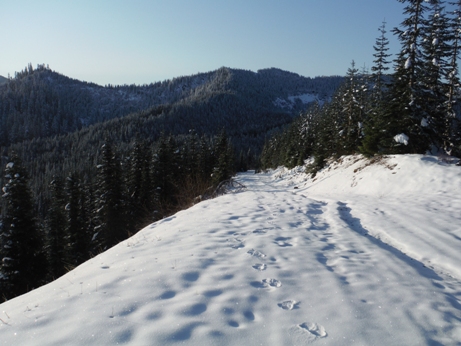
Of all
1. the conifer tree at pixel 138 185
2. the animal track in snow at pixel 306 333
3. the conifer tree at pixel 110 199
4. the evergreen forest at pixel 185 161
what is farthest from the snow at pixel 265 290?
the conifer tree at pixel 138 185

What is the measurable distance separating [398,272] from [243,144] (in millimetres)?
153827

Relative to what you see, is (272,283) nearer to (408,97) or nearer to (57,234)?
(408,97)

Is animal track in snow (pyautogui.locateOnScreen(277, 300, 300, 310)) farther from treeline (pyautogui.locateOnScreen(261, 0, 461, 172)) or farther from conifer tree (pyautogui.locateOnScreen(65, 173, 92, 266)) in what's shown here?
conifer tree (pyautogui.locateOnScreen(65, 173, 92, 266))

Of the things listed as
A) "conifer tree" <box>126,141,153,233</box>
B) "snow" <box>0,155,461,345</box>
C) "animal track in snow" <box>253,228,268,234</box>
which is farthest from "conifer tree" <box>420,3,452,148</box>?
"conifer tree" <box>126,141,153,233</box>

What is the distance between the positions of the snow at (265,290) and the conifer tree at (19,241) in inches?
709

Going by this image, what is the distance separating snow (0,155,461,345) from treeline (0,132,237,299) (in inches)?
480

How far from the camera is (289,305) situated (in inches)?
161

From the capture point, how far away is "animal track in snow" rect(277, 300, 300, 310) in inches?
159

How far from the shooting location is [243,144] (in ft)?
518

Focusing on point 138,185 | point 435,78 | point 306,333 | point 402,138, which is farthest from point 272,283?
point 138,185

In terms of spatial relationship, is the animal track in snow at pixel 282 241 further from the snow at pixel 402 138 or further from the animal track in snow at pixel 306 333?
the snow at pixel 402 138

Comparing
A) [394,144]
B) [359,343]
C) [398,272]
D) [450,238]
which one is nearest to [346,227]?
[450,238]

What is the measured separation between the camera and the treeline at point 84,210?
1983cm

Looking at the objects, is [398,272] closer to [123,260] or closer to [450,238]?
[450,238]
